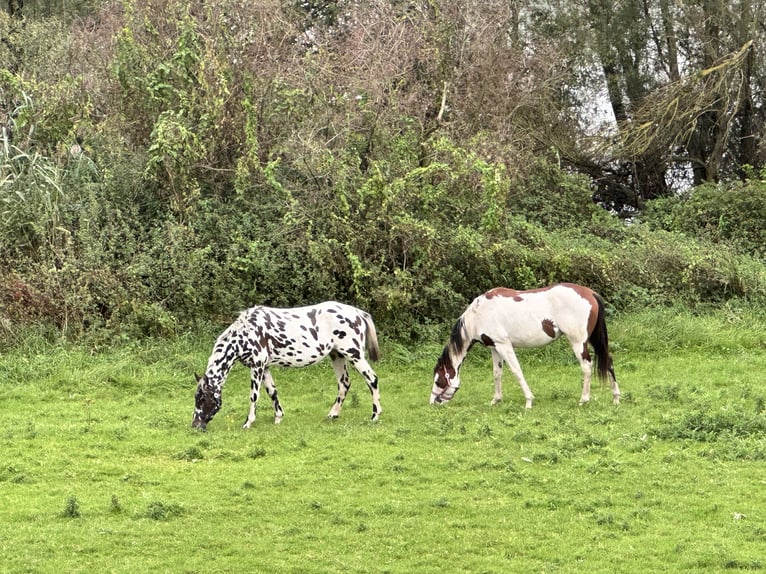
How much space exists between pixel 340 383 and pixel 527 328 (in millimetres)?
2294

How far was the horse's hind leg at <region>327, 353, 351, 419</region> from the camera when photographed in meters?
11.1

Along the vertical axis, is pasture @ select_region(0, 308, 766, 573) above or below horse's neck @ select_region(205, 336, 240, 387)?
below

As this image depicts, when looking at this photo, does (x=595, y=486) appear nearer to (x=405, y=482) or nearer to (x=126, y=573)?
(x=405, y=482)

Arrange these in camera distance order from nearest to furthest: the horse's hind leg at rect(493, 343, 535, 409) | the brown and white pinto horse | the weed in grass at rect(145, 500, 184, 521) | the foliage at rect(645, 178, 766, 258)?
the weed in grass at rect(145, 500, 184, 521) → the horse's hind leg at rect(493, 343, 535, 409) → the brown and white pinto horse → the foliage at rect(645, 178, 766, 258)

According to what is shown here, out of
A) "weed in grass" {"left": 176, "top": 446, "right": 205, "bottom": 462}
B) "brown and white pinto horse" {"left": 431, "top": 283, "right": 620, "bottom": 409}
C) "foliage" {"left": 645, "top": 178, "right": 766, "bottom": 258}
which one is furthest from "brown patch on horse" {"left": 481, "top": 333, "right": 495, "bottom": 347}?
"foliage" {"left": 645, "top": 178, "right": 766, "bottom": 258}

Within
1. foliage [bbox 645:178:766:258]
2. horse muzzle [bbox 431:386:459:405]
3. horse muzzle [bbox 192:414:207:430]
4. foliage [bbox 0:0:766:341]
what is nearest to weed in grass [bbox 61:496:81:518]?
horse muzzle [bbox 192:414:207:430]

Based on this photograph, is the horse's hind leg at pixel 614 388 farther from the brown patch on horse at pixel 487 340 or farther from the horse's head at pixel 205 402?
the horse's head at pixel 205 402

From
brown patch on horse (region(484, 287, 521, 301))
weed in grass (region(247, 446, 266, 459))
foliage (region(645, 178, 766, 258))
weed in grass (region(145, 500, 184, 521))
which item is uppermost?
foliage (region(645, 178, 766, 258))

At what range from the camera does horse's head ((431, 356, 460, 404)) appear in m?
11.6

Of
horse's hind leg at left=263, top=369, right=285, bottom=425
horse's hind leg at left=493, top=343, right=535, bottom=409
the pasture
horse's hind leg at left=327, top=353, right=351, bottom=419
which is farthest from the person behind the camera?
horse's hind leg at left=493, top=343, right=535, bottom=409

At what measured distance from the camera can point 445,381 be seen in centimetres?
1163

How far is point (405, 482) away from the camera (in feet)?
27.7

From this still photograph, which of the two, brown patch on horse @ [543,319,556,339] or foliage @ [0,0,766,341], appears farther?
foliage @ [0,0,766,341]

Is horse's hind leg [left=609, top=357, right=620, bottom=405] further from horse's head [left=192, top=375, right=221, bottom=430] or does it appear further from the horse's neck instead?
horse's head [left=192, top=375, right=221, bottom=430]
